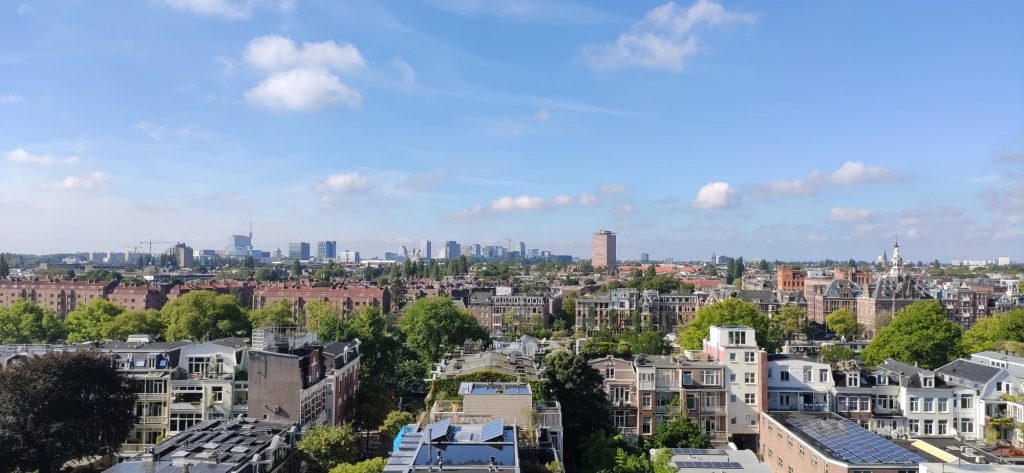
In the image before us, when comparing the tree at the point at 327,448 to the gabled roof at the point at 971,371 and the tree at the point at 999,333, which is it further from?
the tree at the point at 999,333

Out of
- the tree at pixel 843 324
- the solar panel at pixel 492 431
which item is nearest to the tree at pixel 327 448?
the solar panel at pixel 492 431

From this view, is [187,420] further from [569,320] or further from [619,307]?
[569,320]

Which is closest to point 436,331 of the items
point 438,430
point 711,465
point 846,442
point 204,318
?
point 204,318

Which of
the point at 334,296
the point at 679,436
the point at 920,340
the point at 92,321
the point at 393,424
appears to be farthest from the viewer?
the point at 334,296

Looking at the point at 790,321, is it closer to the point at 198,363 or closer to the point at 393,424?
the point at 393,424

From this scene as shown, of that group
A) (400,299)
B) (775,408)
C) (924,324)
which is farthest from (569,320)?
(775,408)
